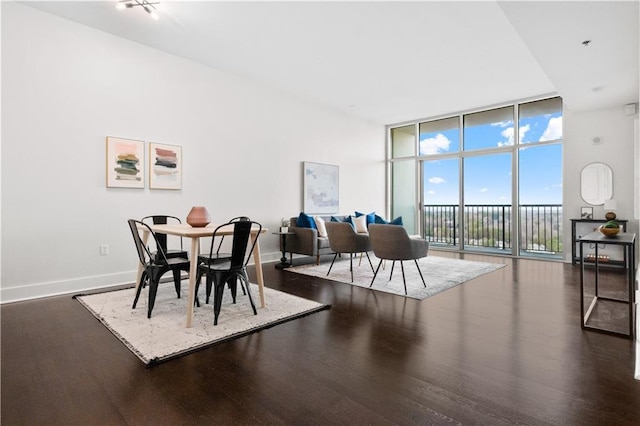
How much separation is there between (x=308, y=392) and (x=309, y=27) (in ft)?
12.2

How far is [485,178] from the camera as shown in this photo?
280 inches

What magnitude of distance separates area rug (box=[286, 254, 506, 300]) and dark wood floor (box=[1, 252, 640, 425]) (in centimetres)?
86

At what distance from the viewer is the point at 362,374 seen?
76.8 inches

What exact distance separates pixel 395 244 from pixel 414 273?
1.13 m

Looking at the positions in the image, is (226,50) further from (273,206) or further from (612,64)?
(612,64)

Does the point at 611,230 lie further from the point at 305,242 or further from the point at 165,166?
the point at 165,166

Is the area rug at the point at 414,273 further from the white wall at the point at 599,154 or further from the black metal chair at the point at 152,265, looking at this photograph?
the black metal chair at the point at 152,265

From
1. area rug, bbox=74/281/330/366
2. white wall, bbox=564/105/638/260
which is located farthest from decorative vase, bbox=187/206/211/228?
white wall, bbox=564/105/638/260

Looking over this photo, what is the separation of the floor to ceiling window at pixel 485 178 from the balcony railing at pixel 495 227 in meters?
0.02

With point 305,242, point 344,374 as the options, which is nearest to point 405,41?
point 305,242

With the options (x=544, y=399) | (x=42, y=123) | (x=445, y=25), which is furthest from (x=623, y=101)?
(x=42, y=123)

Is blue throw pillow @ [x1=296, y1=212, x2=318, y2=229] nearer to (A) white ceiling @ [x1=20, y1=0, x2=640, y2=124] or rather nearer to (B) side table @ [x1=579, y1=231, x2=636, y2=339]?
(A) white ceiling @ [x1=20, y1=0, x2=640, y2=124]

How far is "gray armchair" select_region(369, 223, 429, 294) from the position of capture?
3822 mm

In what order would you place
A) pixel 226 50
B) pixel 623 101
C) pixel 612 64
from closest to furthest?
pixel 612 64, pixel 226 50, pixel 623 101
